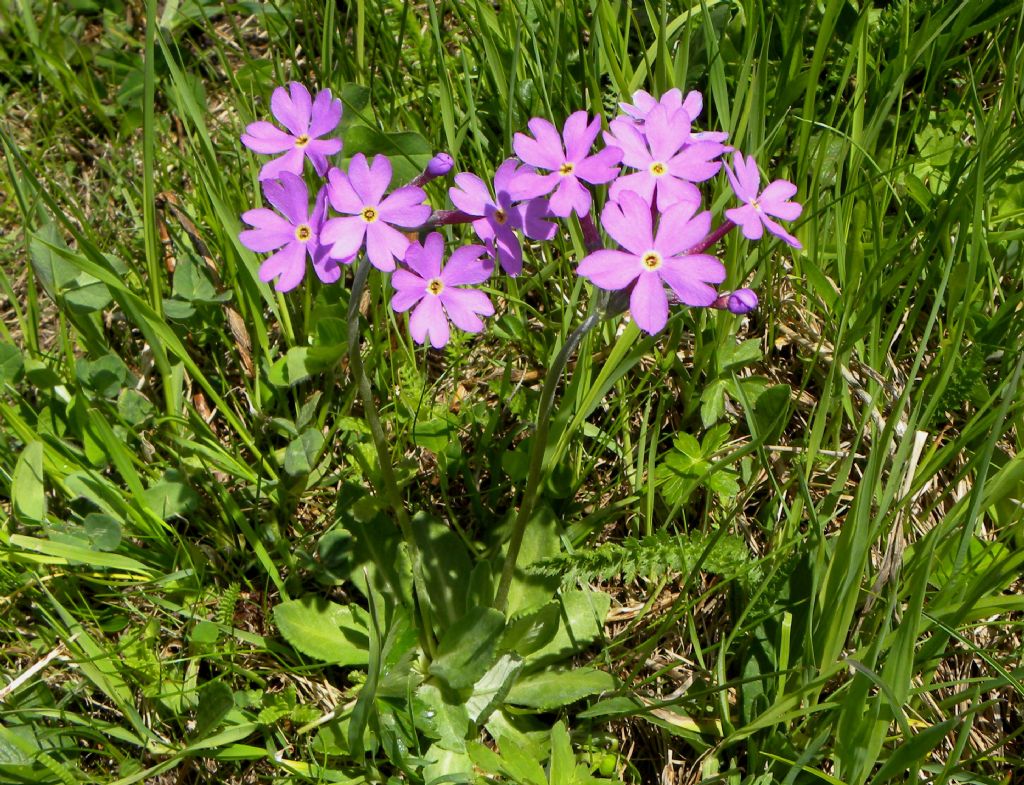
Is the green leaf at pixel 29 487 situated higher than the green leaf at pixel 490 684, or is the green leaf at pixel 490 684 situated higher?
the green leaf at pixel 29 487

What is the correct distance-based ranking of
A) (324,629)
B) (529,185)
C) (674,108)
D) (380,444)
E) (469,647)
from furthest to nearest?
(324,629) < (469,647) < (380,444) < (674,108) < (529,185)

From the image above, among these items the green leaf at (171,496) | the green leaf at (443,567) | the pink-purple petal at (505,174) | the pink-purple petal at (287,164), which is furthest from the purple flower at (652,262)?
the green leaf at (171,496)

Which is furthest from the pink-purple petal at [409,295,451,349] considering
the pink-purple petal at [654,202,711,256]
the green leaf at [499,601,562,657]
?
the green leaf at [499,601,562,657]

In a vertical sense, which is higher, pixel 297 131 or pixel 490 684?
pixel 297 131

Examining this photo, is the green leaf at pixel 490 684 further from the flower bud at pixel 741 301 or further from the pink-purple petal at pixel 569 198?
the pink-purple petal at pixel 569 198

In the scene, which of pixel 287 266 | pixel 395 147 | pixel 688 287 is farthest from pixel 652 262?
pixel 395 147

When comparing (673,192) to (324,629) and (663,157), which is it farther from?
(324,629)
